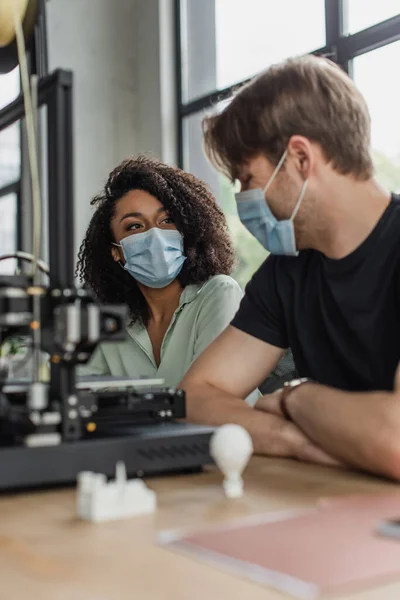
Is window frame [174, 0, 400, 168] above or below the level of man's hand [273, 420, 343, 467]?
above

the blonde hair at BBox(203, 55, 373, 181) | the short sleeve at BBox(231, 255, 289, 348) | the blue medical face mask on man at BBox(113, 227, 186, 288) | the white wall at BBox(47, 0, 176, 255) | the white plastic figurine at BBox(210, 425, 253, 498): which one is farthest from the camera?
the white wall at BBox(47, 0, 176, 255)

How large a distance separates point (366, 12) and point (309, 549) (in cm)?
317

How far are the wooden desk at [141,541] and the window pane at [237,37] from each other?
2.87m

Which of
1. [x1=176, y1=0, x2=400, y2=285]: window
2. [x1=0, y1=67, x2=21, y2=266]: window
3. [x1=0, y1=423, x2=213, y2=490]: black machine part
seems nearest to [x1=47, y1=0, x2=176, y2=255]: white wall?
[x1=176, y1=0, x2=400, y2=285]: window

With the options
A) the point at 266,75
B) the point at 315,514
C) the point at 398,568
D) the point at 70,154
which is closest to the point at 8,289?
the point at 70,154

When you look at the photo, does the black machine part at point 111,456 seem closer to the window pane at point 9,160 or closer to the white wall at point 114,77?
the white wall at point 114,77

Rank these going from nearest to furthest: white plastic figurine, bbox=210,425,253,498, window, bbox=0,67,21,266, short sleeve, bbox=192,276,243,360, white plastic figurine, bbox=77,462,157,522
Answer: white plastic figurine, bbox=77,462,157,522 < white plastic figurine, bbox=210,425,253,498 < short sleeve, bbox=192,276,243,360 < window, bbox=0,67,21,266

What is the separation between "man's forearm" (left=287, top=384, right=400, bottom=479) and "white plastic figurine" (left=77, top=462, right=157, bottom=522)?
34 cm

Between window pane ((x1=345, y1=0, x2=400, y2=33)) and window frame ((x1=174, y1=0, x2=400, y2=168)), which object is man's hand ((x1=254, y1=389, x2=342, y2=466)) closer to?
window frame ((x1=174, y1=0, x2=400, y2=168))

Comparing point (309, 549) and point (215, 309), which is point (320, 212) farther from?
point (309, 549)

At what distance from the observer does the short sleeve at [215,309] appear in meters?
2.08

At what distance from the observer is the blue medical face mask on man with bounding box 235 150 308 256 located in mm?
1484

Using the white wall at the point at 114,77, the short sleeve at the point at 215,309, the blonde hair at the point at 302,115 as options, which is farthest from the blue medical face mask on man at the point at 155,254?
the white wall at the point at 114,77

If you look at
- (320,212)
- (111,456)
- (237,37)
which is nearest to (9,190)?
(237,37)
